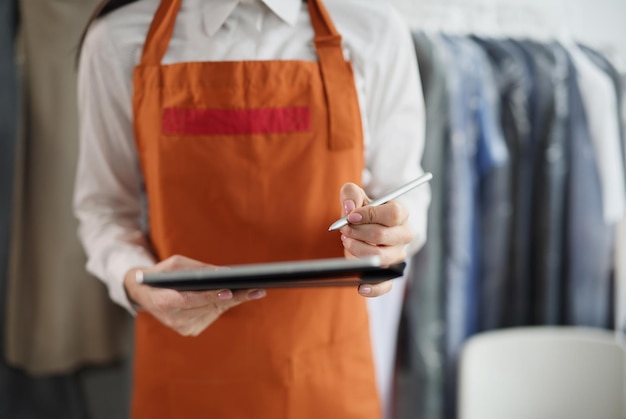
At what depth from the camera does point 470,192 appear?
1.16 meters

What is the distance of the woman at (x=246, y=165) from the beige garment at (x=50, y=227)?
1.01ft

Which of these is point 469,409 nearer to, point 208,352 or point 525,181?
point 525,181

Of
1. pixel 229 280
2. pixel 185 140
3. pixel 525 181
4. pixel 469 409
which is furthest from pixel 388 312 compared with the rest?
pixel 229 280

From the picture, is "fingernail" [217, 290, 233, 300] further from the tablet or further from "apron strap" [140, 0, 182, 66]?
"apron strap" [140, 0, 182, 66]

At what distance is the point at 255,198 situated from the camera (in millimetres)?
724

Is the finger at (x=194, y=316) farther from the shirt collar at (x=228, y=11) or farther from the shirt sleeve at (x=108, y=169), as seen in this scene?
the shirt collar at (x=228, y=11)

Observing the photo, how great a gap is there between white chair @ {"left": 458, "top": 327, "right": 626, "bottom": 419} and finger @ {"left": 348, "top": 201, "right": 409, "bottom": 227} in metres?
0.57

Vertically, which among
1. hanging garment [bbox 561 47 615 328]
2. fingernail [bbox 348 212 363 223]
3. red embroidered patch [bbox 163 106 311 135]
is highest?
red embroidered patch [bbox 163 106 311 135]

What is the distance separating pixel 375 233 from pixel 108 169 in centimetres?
37

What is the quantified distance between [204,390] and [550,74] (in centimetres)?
82

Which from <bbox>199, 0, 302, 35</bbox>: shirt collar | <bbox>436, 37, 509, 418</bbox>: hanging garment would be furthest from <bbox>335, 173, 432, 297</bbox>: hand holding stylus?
<bbox>436, 37, 509, 418</bbox>: hanging garment

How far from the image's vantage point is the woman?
724 mm

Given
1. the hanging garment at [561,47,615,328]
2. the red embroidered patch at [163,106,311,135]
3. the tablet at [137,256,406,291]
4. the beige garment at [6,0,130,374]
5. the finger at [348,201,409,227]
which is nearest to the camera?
the tablet at [137,256,406,291]

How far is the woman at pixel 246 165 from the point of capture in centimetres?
72
